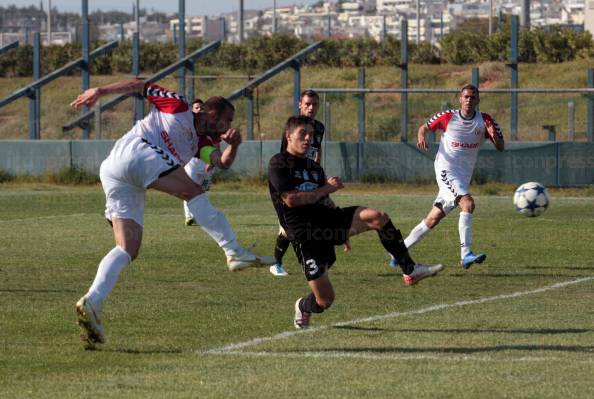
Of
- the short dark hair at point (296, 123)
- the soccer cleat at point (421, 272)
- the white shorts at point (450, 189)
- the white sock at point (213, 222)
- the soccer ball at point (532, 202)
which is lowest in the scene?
the soccer ball at point (532, 202)

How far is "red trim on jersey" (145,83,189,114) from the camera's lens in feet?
32.3

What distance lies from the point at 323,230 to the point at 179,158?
123 centimetres

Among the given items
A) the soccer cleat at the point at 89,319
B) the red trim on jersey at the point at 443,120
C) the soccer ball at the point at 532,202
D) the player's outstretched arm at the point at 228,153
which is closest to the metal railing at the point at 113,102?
the soccer ball at the point at 532,202

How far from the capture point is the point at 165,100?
9.84 m

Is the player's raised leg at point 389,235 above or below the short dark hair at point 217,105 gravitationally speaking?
below

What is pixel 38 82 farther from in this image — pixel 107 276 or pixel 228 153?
pixel 107 276

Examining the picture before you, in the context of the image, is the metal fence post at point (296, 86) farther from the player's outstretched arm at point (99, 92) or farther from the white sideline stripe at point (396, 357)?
the white sideline stripe at point (396, 357)

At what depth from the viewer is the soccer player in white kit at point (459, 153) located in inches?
562

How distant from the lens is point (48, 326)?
10.2m

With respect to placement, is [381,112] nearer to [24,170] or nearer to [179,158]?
[24,170]

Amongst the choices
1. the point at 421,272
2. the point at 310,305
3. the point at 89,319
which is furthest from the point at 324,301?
the point at 89,319

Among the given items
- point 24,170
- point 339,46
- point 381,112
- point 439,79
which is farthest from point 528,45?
point 24,170

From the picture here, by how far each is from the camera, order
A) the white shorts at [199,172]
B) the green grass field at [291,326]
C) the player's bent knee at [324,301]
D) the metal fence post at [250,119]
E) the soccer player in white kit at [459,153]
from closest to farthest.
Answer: the green grass field at [291,326] → the player's bent knee at [324,301] → the soccer player in white kit at [459,153] → the white shorts at [199,172] → the metal fence post at [250,119]

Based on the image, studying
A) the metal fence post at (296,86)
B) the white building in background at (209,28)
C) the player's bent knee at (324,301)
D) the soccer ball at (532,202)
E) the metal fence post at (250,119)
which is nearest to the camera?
the player's bent knee at (324,301)
